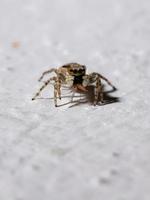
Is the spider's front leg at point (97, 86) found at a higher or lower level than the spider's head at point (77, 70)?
lower

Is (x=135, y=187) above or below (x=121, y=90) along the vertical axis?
below

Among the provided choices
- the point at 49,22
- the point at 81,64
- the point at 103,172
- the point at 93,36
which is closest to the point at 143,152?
the point at 103,172

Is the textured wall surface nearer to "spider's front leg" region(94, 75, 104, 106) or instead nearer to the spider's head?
"spider's front leg" region(94, 75, 104, 106)

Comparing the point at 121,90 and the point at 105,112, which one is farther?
the point at 121,90

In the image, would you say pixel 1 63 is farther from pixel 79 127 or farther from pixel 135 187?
pixel 135 187

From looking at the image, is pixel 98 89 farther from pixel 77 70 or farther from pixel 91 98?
pixel 77 70

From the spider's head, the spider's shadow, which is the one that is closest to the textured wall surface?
the spider's shadow

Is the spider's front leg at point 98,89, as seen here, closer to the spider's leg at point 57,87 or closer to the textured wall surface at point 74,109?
the textured wall surface at point 74,109

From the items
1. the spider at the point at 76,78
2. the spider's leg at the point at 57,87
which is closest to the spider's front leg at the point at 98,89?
the spider at the point at 76,78
